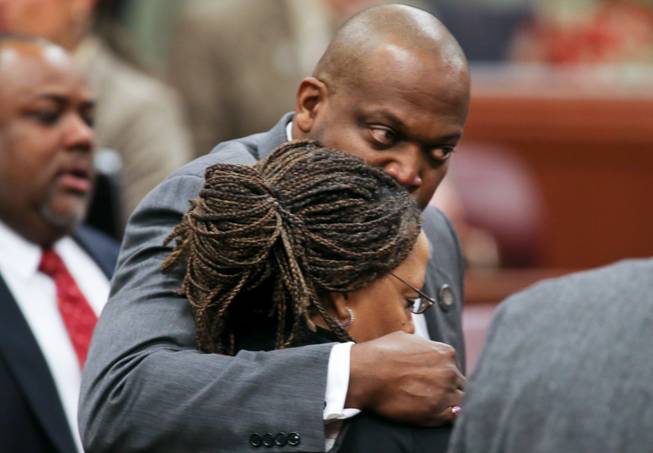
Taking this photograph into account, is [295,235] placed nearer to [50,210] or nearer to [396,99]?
[396,99]

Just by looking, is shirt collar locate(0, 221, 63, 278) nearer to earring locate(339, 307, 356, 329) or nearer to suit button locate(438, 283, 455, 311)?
suit button locate(438, 283, 455, 311)

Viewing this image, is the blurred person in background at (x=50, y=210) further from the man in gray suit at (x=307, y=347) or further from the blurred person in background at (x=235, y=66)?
the blurred person in background at (x=235, y=66)

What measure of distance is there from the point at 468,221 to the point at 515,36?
200 cm

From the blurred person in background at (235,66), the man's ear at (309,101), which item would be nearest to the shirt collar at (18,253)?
the man's ear at (309,101)

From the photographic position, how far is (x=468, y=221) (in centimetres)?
507

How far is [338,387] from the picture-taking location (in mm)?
2020

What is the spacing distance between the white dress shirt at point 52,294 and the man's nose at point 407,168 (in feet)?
3.47

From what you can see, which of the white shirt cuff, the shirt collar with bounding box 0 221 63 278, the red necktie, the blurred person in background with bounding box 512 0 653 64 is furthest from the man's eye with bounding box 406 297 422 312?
the blurred person in background with bounding box 512 0 653 64

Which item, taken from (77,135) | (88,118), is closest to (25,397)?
(77,135)

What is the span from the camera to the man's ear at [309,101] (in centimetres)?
235

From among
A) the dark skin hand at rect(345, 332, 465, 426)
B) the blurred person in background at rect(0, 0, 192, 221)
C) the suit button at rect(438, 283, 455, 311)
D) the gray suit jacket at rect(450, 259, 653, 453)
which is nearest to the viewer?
the gray suit jacket at rect(450, 259, 653, 453)

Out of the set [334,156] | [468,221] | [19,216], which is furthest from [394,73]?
[468,221]

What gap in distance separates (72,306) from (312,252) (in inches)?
51.7

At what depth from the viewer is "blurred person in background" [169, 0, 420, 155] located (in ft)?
16.7
